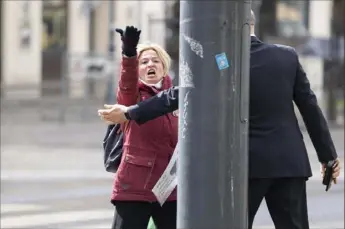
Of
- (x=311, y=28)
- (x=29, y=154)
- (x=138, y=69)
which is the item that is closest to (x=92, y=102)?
(x=311, y=28)

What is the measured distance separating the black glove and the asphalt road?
4.16 m

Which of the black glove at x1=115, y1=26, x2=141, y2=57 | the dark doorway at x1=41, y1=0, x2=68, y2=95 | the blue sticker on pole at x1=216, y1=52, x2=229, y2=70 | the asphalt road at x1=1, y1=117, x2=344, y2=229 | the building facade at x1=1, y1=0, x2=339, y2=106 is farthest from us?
the dark doorway at x1=41, y1=0, x2=68, y2=95

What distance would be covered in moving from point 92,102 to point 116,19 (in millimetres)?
7212

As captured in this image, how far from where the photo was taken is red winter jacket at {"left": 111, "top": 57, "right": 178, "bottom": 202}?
4.45m

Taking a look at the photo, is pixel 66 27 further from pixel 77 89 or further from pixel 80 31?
pixel 77 89

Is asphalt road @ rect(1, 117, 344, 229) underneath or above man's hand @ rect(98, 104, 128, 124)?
underneath

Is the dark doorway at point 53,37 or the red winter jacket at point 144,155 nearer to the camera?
the red winter jacket at point 144,155

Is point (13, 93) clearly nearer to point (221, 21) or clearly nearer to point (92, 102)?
point (92, 102)

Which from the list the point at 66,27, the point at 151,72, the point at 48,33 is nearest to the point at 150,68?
the point at 151,72

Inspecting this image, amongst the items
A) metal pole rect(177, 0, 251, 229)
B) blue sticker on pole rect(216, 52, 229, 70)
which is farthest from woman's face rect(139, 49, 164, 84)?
blue sticker on pole rect(216, 52, 229, 70)

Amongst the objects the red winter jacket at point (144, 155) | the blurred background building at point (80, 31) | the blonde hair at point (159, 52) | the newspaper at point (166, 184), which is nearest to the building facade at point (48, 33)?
the blurred background building at point (80, 31)

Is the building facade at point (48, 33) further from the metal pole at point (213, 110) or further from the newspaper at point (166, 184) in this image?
the metal pole at point (213, 110)

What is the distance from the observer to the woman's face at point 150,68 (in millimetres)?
4664

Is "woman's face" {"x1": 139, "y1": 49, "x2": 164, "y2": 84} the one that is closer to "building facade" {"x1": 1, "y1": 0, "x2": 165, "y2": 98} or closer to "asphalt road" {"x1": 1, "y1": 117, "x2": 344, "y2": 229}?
"asphalt road" {"x1": 1, "y1": 117, "x2": 344, "y2": 229}
